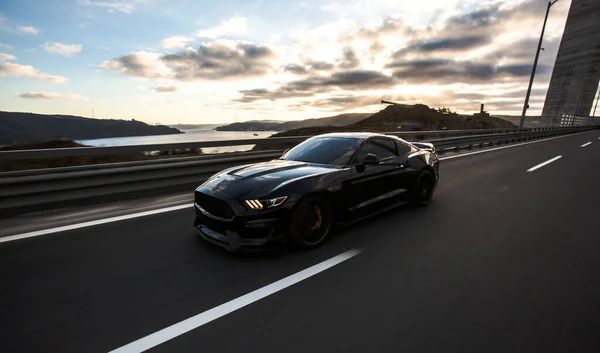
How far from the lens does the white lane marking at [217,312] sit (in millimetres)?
2357

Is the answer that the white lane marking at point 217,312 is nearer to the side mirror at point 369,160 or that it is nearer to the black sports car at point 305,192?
the black sports car at point 305,192

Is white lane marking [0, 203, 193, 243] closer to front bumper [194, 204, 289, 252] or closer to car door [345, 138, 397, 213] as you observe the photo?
front bumper [194, 204, 289, 252]

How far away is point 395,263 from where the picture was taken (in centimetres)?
379

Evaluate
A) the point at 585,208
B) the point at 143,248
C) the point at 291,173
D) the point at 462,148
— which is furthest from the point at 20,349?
the point at 462,148

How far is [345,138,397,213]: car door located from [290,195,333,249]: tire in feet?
1.49

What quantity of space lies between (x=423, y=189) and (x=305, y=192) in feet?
10.1

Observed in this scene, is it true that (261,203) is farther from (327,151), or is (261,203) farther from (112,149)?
(112,149)

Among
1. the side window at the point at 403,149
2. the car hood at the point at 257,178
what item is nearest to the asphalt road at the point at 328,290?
the car hood at the point at 257,178

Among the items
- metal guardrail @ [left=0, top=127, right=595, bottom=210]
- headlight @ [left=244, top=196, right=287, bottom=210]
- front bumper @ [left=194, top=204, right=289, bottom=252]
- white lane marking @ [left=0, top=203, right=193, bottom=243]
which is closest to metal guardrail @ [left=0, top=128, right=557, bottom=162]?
metal guardrail @ [left=0, top=127, right=595, bottom=210]

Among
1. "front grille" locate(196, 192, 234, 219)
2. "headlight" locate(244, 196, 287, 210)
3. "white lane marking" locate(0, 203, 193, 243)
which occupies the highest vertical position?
"headlight" locate(244, 196, 287, 210)

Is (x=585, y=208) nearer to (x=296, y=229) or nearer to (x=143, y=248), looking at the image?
(x=296, y=229)

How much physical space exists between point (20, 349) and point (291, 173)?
9.58 ft

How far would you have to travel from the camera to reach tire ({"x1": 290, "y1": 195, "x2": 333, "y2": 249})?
391 cm

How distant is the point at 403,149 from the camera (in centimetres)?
596
